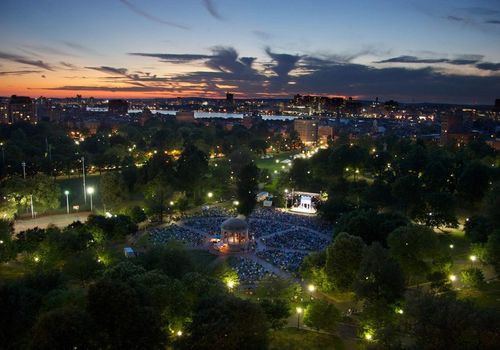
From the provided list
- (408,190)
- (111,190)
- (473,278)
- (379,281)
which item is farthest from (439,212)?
(111,190)

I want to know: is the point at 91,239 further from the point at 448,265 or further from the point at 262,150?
the point at 262,150

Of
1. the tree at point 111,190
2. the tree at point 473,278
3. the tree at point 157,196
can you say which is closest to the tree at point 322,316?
the tree at point 473,278

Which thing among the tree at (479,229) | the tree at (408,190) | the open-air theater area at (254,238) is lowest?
the open-air theater area at (254,238)

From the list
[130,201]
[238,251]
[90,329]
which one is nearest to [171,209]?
[130,201]

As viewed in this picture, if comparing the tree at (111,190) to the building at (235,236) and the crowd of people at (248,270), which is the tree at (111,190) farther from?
the crowd of people at (248,270)

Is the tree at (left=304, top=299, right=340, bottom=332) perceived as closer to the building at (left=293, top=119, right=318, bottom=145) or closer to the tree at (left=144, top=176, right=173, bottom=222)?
the tree at (left=144, top=176, right=173, bottom=222)

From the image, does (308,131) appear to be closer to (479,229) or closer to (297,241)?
(297,241)
